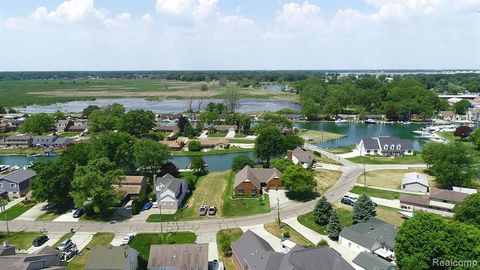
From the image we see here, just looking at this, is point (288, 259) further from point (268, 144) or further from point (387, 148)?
point (387, 148)

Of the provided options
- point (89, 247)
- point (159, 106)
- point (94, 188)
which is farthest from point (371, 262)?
point (159, 106)

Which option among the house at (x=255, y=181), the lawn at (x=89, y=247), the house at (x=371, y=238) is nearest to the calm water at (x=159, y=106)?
the house at (x=255, y=181)

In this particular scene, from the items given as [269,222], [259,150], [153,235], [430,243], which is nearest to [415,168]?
[259,150]

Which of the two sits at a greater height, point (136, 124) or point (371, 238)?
point (136, 124)

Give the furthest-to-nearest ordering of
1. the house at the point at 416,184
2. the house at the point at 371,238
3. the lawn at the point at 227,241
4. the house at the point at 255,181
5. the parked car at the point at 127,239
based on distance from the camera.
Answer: the house at the point at 416,184
the house at the point at 255,181
the parked car at the point at 127,239
the house at the point at 371,238
the lawn at the point at 227,241

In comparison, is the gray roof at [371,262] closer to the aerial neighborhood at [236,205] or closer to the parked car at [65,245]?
the aerial neighborhood at [236,205]

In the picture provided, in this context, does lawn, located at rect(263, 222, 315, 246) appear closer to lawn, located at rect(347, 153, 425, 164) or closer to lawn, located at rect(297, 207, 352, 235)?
lawn, located at rect(297, 207, 352, 235)
